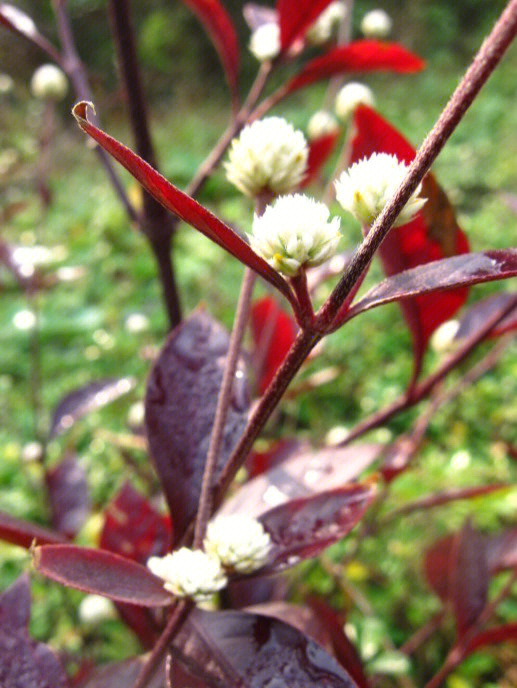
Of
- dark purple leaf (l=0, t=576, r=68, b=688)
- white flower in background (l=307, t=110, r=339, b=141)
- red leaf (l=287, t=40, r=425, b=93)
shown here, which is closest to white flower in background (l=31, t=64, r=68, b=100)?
white flower in background (l=307, t=110, r=339, b=141)

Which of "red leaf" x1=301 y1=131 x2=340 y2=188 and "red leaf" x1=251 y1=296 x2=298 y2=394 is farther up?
"red leaf" x1=301 y1=131 x2=340 y2=188

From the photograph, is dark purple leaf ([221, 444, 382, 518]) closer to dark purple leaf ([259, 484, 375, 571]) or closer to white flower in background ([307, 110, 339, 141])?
dark purple leaf ([259, 484, 375, 571])

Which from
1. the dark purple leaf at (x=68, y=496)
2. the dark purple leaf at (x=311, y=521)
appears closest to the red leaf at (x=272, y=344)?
the dark purple leaf at (x=68, y=496)

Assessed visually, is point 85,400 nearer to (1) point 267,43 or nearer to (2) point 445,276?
Answer: (1) point 267,43

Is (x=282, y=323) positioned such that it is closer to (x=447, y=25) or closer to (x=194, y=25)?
(x=447, y=25)

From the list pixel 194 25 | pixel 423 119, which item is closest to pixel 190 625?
pixel 423 119

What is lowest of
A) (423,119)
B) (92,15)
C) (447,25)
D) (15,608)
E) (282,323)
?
(15,608)
